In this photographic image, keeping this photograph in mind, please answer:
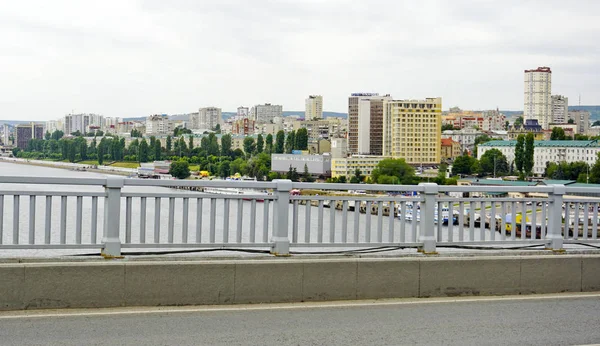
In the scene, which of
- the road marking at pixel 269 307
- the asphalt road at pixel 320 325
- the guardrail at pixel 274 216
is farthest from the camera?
the guardrail at pixel 274 216

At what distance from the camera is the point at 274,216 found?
912cm

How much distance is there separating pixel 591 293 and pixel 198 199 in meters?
5.13

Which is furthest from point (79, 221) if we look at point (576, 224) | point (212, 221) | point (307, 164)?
point (307, 164)

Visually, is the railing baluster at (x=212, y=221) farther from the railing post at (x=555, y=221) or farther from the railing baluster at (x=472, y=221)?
the railing post at (x=555, y=221)

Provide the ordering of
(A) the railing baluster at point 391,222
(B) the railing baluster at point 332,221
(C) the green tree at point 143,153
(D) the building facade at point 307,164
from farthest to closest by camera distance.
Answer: (C) the green tree at point 143,153 < (D) the building facade at point 307,164 < (A) the railing baluster at point 391,222 < (B) the railing baluster at point 332,221

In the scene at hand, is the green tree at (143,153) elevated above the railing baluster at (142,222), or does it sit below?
above

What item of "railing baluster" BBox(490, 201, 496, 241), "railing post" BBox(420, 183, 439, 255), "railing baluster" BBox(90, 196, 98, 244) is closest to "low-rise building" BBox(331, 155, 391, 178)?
"railing baluster" BBox(490, 201, 496, 241)

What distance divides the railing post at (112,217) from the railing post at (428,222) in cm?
359

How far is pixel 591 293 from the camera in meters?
10.1

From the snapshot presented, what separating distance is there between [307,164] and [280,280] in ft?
567

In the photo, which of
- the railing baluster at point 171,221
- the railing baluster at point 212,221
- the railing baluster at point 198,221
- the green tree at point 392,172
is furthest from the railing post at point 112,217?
the green tree at point 392,172

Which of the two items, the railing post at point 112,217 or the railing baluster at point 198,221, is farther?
the railing baluster at point 198,221

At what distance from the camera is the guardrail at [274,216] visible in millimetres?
8336

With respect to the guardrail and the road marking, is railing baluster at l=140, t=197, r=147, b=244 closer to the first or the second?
the guardrail
